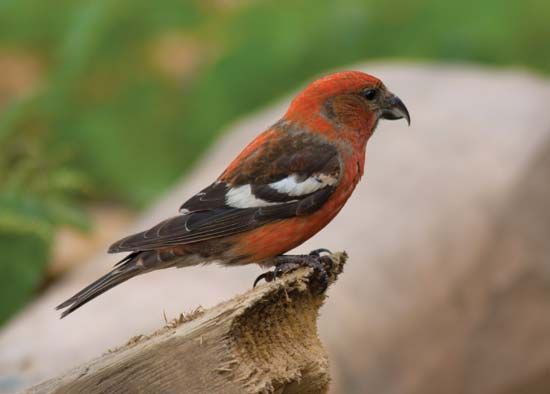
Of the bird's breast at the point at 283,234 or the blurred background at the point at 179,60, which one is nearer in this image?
the bird's breast at the point at 283,234

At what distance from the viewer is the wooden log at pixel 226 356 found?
→ 3.98 m

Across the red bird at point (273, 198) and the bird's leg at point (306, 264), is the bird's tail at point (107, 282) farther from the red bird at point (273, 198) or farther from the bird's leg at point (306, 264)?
the bird's leg at point (306, 264)

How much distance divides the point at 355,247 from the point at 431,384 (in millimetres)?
964

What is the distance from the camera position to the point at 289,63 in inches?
454

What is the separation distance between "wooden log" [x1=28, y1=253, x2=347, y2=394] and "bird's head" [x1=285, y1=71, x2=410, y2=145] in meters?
1.51

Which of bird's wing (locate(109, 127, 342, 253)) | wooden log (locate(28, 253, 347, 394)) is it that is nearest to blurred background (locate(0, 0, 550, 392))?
bird's wing (locate(109, 127, 342, 253))

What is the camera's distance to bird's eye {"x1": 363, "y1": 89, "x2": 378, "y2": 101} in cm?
567

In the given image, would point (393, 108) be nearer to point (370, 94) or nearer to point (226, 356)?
point (370, 94)

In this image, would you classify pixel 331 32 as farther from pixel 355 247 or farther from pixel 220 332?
pixel 220 332

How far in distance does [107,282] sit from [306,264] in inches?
31.2

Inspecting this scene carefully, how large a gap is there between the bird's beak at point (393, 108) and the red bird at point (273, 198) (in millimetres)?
121

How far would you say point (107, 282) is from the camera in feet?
16.4

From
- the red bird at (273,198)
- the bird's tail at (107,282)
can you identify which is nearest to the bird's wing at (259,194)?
the red bird at (273,198)

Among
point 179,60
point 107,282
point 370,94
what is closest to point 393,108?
point 370,94
